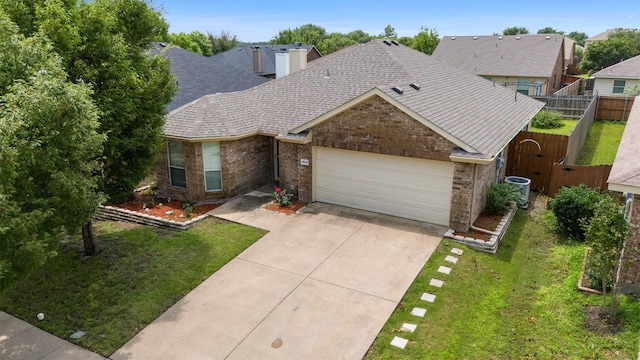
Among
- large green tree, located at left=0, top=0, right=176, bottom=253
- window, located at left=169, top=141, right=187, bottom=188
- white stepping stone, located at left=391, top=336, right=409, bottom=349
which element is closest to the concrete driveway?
white stepping stone, located at left=391, top=336, right=409, bottom=349

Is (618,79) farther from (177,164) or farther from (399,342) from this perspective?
(399,342)

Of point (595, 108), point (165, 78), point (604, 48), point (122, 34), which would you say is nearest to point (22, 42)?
point (122, 34)

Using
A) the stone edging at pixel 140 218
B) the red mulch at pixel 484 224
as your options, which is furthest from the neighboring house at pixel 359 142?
the stone edging at pixel 140 218

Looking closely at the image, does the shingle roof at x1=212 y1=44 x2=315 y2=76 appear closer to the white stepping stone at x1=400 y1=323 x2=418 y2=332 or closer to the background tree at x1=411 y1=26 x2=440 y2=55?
the background tree at x1=411 y1=26 x2=440 y2=55

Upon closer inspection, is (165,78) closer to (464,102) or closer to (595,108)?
(464,102)

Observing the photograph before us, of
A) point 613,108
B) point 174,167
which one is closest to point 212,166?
point 174,167

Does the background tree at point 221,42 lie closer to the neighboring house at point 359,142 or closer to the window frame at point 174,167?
the neighboring house at point 359,142
